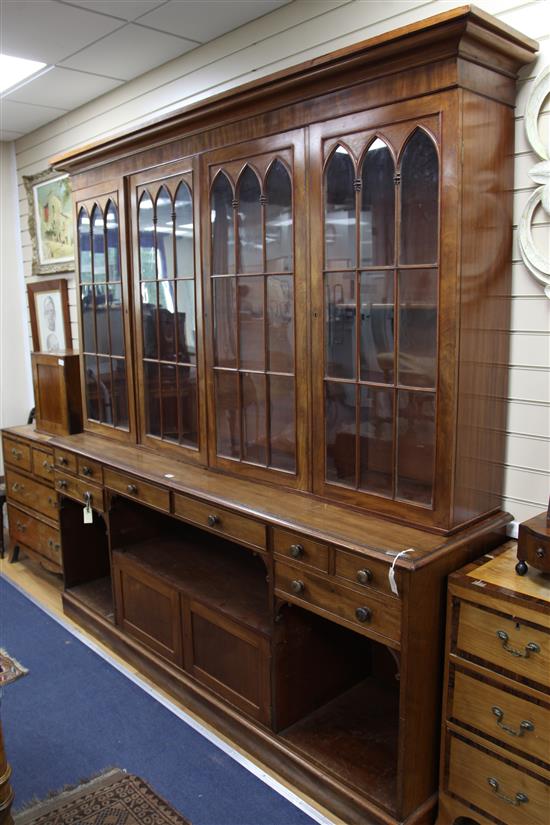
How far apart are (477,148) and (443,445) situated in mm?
827

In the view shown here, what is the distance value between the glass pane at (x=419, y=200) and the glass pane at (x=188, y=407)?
1156 millimetres

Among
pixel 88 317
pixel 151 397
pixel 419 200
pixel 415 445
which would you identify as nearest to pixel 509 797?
pixel 415 445

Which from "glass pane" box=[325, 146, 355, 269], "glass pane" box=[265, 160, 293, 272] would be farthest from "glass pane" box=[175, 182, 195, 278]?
"glass pane" box=[325, 146, 355, 269]

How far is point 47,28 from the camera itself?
280 centimetres

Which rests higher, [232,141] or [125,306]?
[232,141]

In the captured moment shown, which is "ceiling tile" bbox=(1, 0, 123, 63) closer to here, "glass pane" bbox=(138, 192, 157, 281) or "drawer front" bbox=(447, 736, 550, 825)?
"glass pane" bbox=(138, 192, 157, 281)

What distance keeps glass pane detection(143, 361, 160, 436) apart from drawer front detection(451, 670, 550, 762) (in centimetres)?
172

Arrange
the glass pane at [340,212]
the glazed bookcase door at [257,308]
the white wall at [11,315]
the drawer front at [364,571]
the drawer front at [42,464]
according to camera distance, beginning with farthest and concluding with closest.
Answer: the white wall at [11,315] < the drawer front at [42,464] < the glazed bookcase door at [257,308] < the glass pane at [340,212] < the drawer front at [364,571]

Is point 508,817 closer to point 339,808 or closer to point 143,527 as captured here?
point 339,808

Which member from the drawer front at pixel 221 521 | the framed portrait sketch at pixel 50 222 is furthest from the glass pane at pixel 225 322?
the framed portrait sketch at pixel 50 222

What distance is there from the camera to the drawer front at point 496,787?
1749 mm

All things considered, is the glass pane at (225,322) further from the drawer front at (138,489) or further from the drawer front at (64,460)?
the drawer front at (64,460)

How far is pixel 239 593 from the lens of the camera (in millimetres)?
2602

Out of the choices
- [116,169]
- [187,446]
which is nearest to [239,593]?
[187,446]
